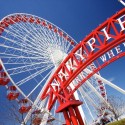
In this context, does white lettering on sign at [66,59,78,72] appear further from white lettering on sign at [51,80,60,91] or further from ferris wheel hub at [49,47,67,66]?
ferris wheel hub at [49,47,67,66]

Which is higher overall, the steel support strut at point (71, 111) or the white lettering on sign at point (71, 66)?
the white lettering on sign at point (71, 66)

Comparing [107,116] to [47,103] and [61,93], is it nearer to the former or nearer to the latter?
[47,103]

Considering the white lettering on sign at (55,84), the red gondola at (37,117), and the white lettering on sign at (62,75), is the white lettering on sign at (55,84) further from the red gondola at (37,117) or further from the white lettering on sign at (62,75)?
the red gondola at (37,117)

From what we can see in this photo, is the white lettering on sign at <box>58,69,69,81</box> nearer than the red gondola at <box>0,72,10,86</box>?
Yes

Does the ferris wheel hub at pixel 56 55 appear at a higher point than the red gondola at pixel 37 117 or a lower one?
higher

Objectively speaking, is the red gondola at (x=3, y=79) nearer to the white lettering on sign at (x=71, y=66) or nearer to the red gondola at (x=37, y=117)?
the red gondola at (x=37, y=117)

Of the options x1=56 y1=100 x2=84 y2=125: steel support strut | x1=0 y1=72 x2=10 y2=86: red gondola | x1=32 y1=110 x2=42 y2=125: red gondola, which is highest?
x1=0 y1=72 x2=10 y2=86: red gondola

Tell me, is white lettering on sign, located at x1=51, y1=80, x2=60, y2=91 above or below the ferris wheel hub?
below

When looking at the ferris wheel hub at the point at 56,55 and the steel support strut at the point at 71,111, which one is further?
the ferris wheel hub at the point at 56,55

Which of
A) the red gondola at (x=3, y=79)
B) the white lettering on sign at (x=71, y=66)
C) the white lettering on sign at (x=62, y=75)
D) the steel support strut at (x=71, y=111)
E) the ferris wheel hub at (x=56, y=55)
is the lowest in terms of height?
the steel support strut at (x=71, y=111)

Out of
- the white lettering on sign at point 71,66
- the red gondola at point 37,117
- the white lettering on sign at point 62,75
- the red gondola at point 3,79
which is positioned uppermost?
the red gondola at point 3,79

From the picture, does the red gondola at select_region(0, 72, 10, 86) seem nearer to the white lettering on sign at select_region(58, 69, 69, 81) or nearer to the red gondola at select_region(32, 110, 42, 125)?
the red gondola at select_region(32, 110, 42, 125)

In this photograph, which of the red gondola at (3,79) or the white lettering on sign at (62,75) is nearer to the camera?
the white lettering on sign at (62,75)

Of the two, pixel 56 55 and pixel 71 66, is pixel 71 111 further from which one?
pixel 56 55
